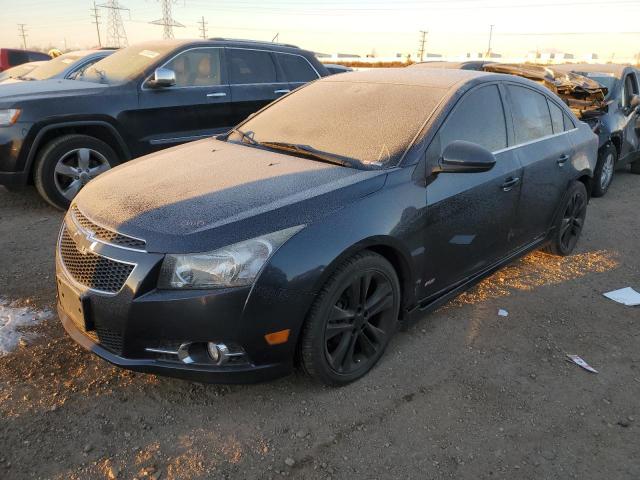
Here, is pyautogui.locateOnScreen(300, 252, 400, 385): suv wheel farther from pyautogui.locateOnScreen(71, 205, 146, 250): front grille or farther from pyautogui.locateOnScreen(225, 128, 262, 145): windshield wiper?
→ pyautogui.locateOnScreen(225, 128, 262, 145): windshield wiper

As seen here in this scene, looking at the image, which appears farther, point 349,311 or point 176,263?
point 349,311

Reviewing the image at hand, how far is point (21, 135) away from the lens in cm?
505

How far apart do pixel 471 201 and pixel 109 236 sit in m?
2.15

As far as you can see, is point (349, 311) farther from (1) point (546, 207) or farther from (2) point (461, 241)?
(1) point (546, 207)

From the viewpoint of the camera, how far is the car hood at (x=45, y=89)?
522cm

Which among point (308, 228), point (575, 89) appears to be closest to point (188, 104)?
point (308, 228)

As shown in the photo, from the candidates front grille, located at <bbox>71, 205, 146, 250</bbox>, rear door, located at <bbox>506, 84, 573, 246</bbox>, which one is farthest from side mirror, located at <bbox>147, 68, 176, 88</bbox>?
rear door, located at <bbox>506, 84, 573, 246</bbox>

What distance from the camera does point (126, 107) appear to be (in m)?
5.57

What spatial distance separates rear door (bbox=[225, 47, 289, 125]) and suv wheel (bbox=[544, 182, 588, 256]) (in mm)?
3791

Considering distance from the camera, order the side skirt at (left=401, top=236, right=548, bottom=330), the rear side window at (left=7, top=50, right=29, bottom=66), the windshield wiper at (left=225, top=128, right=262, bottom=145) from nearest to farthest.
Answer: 1. the side skirt at (left=401, top=236, right=548, bottom=330)
2. the windshield wiper at (left=225, top=128, right=262, bottom=145)
3. the rear side window at (left=7, top=50, right=29, bottom=66)

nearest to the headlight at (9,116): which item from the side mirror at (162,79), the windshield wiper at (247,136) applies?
the side mirror at (162,79)

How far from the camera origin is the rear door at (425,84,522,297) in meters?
3.08

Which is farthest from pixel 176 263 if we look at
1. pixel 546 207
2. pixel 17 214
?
pixel 17 214

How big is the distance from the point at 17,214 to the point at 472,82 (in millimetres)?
4723
